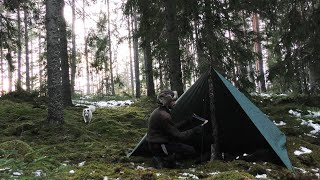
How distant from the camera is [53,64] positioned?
30.7 ft

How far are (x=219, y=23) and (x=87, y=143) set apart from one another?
15.6 ft

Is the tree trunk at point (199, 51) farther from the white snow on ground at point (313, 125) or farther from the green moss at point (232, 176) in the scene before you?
the green moss at point (232, 176)

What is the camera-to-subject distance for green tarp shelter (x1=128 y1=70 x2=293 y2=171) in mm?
6445

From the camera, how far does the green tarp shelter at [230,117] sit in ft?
21.1

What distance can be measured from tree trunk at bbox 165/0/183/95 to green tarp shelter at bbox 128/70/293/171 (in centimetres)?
321

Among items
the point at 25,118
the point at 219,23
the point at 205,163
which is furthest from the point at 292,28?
the point at 25,118

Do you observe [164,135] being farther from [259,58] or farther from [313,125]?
[259,58]

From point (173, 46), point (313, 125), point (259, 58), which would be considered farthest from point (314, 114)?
point (173, 46)

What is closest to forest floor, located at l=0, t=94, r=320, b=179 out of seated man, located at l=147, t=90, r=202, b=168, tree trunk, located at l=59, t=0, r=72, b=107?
seated man, located at l=147, t=90, r=202, b=168

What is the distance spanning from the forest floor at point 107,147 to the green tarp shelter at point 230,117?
523 mm

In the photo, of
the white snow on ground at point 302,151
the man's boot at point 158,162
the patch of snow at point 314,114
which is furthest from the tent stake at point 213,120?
the patch of snow at point 314,114

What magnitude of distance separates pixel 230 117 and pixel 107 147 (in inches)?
119

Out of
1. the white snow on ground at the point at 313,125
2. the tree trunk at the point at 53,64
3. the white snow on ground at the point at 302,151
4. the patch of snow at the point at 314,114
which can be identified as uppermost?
the tree trunk at the point at 53,64

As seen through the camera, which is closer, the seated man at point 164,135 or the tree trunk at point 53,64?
the seated man at point 164,135
